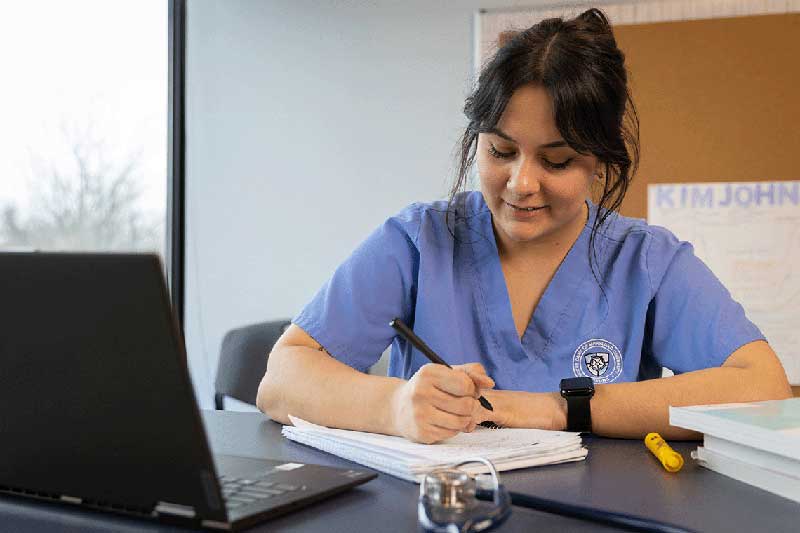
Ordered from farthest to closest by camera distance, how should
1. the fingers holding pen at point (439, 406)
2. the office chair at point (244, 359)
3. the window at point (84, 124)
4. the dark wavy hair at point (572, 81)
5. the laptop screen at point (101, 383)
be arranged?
1. the window at point (84, 124)
2. the office chair at point (244, 359)
3. the dark wavy hair at point (572, 81)
4. the fingers holding pen at point (439, 406)
5. the laptop screen at point (101, 383)

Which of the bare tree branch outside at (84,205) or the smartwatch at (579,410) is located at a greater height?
the bare tree branch outside at (84,205)

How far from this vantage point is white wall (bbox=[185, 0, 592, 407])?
2.97 metres

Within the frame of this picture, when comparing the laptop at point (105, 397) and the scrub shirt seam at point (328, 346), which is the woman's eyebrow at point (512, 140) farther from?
the laptop at point (105, 397)

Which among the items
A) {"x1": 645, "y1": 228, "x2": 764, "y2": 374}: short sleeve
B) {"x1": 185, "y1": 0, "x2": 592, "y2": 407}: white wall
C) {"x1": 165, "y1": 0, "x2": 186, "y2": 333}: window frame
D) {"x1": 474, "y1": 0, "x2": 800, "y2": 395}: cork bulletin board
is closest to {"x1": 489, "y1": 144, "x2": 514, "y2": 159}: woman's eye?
{"x1": 645, "y1": 228, "x2": 764, "y2": 374}: short sleeve

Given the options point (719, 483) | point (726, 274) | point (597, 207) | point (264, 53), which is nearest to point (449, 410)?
point (719, 483)

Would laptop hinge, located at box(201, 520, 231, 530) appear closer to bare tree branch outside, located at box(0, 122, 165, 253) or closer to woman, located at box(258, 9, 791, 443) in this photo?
woman, located at box(258, 9, 791, 443)

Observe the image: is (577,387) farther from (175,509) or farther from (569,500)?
(175,509)

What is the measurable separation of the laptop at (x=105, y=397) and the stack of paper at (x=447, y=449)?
16cm

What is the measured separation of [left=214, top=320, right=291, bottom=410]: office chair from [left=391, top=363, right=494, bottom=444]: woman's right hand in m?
1.11

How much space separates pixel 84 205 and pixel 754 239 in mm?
2089

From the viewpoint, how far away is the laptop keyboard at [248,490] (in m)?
0.77

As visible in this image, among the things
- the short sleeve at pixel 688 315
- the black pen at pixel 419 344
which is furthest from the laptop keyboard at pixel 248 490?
the short sleeve at pixel 688 315

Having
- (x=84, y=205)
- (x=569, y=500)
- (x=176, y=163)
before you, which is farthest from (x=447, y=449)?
(x=176, y=163)

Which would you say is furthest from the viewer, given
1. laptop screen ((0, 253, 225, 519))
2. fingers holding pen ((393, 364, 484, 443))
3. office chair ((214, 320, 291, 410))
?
office chair ((214, 320, 291, 410))
